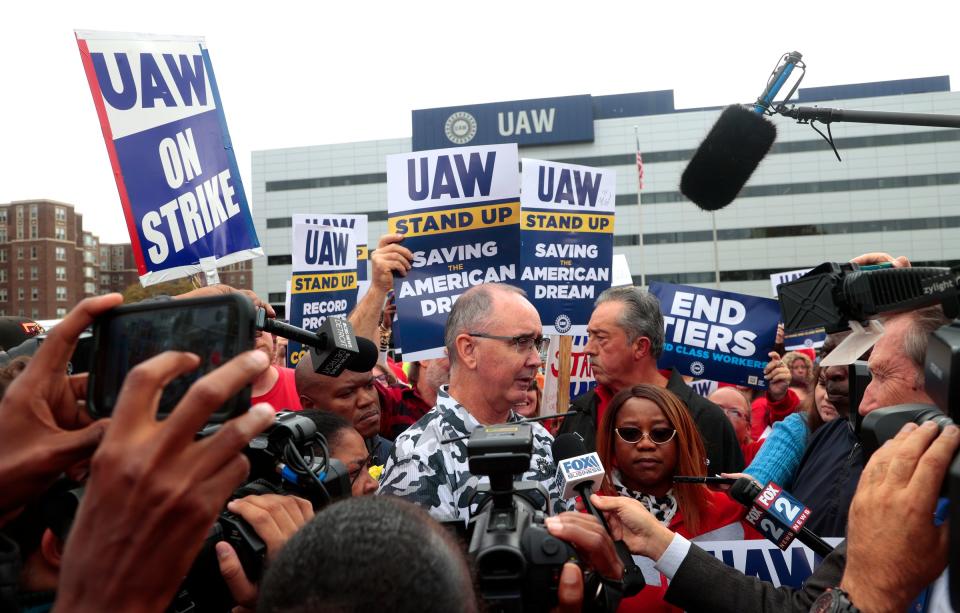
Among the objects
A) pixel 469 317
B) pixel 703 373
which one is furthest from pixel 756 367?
pixel 469 317

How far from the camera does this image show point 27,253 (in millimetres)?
91688

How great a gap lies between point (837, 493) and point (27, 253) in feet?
347

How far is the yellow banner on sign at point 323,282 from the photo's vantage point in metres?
6.73

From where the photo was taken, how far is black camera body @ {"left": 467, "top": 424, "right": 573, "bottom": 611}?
4.37ft

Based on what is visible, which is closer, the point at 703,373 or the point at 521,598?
the point at 521,598

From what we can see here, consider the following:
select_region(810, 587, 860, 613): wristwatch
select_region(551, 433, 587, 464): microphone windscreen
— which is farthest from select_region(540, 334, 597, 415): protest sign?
select_region(810, 587, 860, 613): wristwatch

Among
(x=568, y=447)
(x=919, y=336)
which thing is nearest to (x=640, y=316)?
(x=919, y=336)

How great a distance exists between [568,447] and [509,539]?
0.75 m

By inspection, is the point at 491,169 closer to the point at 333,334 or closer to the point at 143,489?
the point at 333,334

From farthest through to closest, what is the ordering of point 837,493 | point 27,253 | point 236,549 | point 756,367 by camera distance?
point 27,253 < point 756,367 < point 837,493 < point 236,549

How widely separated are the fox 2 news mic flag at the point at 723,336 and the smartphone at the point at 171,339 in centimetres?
485

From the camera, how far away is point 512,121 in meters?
58.2

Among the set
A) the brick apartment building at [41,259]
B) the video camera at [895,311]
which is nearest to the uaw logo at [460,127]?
the brick apartment building at [41,259]

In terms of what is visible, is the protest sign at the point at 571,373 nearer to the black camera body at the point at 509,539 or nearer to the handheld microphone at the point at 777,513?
the handheld microphone at the point at 777,513
